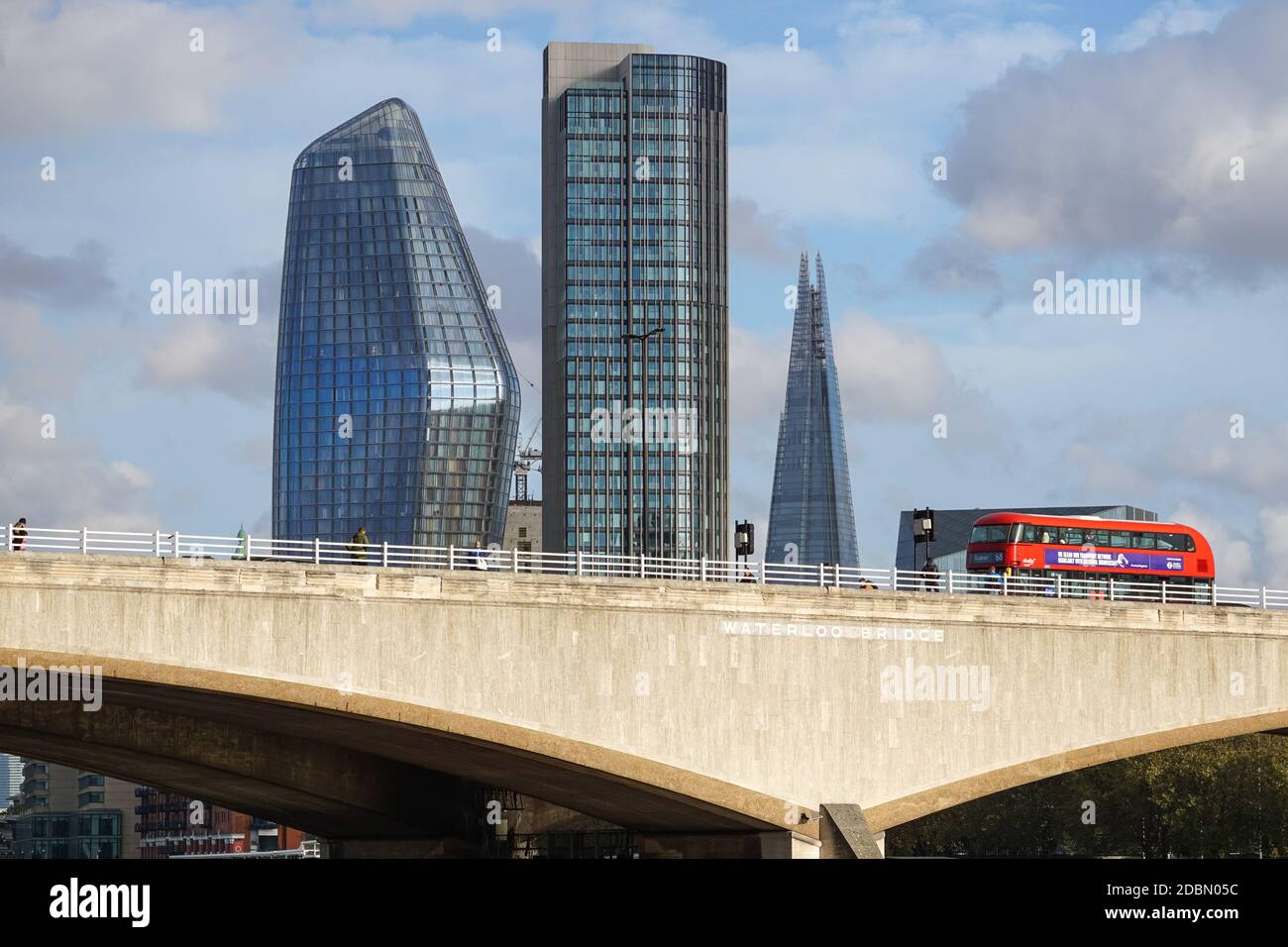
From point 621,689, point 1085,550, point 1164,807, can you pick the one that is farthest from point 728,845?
point 1164,807

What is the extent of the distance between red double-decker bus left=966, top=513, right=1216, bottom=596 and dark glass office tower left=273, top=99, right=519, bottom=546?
129 m

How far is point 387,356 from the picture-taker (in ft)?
632

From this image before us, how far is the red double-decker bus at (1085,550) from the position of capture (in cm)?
6575

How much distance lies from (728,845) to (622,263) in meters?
124

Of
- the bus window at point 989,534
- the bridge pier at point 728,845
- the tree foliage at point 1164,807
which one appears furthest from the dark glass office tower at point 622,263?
the bridge pier at point 728,845

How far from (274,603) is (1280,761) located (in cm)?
5292

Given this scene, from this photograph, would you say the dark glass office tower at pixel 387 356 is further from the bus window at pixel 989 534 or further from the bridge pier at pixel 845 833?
the bridge pier at pixel 845 833

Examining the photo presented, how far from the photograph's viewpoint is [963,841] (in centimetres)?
10150

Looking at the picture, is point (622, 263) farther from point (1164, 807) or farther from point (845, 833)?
point (845, 833)

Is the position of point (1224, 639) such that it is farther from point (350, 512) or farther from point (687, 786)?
point (350, 512)

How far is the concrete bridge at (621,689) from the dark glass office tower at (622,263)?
370 feet
